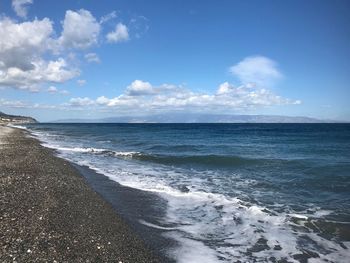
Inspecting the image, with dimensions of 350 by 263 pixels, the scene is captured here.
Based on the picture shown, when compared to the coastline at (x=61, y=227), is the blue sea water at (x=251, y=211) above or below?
below

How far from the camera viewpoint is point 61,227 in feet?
33.6

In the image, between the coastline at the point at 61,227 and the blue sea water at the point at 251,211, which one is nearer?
the coastline at the point at 61,227

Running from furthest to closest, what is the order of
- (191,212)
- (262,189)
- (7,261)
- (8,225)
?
(262,189) < (191,212) < (8,225) < (7,261)

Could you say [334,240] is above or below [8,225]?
below

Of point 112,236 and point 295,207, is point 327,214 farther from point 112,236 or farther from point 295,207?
point 112,236

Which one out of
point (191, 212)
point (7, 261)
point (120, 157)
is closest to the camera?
point (7, 261)

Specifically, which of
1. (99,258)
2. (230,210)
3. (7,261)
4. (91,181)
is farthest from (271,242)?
(91,181)

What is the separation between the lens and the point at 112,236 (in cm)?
1023

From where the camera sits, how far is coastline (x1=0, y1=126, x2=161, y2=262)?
8500 mm

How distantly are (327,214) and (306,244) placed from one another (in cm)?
407

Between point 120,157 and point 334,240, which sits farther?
point 120,157

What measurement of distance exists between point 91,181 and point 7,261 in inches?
482

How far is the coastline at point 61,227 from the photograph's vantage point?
8.50 meters

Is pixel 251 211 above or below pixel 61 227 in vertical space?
below
